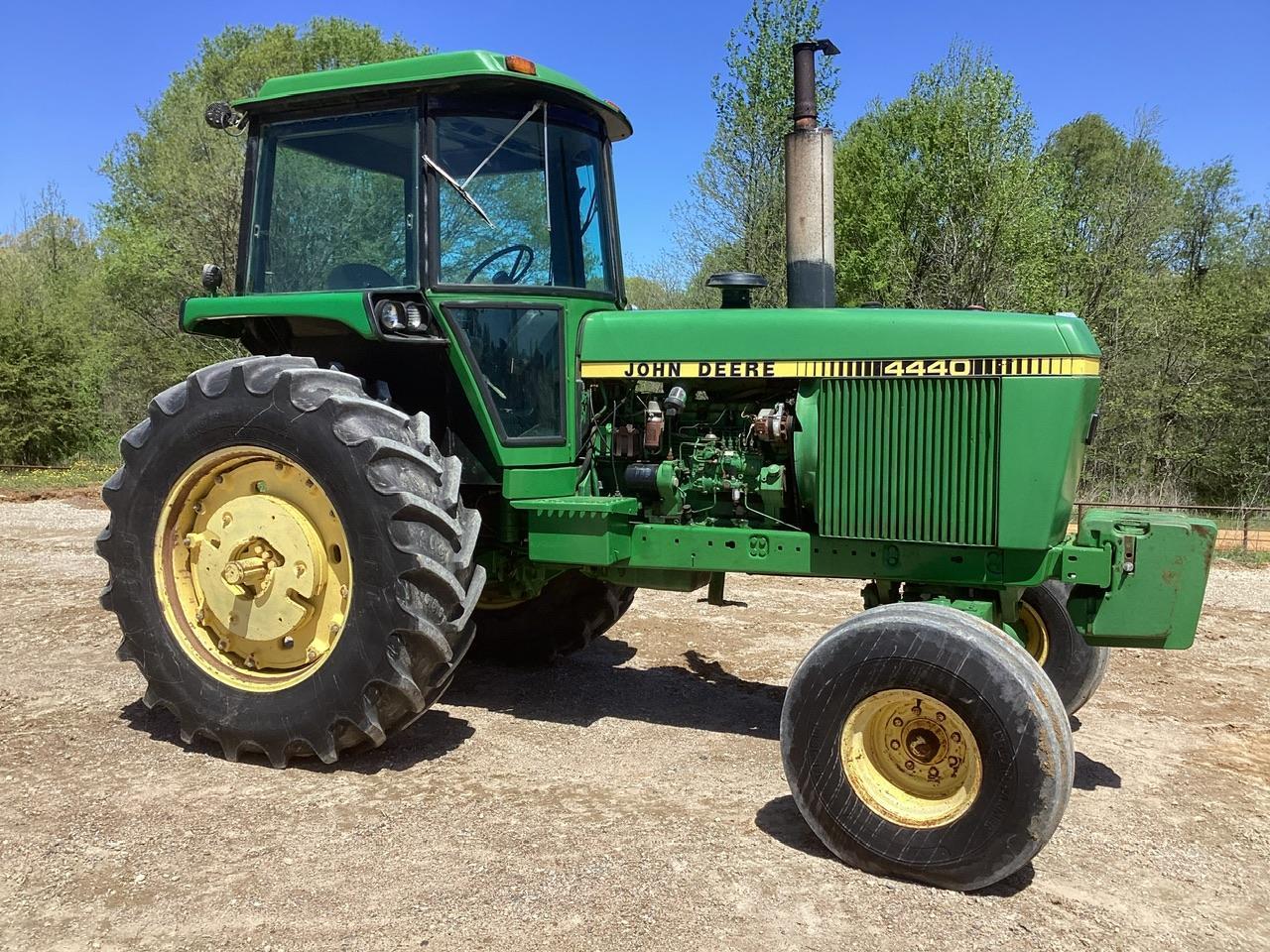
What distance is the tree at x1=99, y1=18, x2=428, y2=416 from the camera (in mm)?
22344

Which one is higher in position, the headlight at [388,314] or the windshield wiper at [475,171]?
the windshield wiper at [475,171]

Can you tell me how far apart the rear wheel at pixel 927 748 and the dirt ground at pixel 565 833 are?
0.42 feet

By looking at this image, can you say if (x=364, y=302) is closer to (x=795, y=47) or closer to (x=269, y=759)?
(x=269, y=759)

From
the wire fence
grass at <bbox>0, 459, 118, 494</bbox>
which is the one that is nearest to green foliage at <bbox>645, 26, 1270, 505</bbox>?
the wire fence

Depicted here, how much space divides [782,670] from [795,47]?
141 inches

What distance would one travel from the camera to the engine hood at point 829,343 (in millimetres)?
3639

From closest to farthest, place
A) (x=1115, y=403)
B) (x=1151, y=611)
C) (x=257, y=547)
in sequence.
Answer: (x=1151, y=611) → (x=257, y=547) → (x=1115, y=403)

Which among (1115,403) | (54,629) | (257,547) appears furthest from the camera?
(1115,403)

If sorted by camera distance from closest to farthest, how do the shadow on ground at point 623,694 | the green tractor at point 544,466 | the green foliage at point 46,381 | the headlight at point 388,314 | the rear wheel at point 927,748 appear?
the rear wheel at point 927,748, the green tractor at point 544,466, the headlight at point 388,314, the shadow on ground at point 623,694, the green foliage at point 46,381

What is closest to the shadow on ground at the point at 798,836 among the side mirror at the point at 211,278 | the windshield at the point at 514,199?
the windshield at the point at 514,199

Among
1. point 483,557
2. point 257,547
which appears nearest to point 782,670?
point 483,557

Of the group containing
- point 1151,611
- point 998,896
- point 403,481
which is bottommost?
point 998,896

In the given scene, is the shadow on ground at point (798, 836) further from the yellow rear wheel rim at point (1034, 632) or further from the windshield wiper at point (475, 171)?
the windshield wiper at point (475, 171)

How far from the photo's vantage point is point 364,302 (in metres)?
4.10
